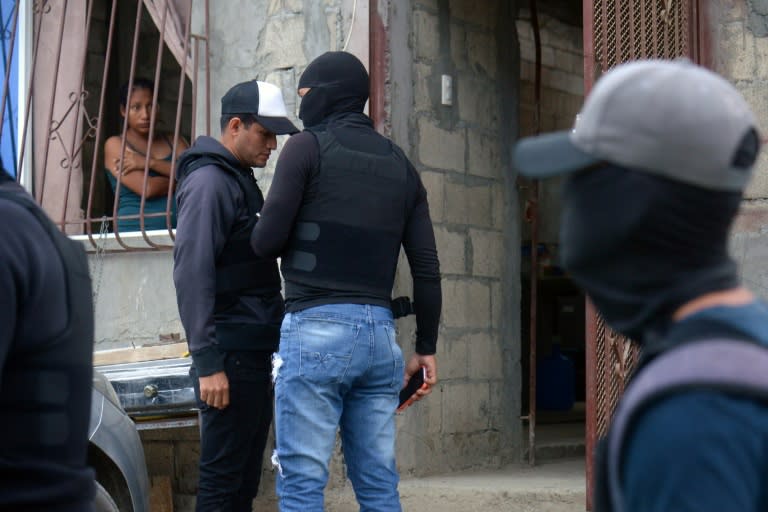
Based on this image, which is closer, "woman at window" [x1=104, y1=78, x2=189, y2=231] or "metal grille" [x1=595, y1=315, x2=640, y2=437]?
"metal grille" [x1=595, y1=315, x2=640, y2=437]

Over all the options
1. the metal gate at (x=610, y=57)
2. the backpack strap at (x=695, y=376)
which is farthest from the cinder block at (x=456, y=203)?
the backpack strap at (x=695, y=376)

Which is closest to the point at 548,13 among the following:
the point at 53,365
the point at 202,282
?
the point at 202,282

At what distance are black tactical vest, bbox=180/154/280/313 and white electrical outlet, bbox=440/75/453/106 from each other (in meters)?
2.05

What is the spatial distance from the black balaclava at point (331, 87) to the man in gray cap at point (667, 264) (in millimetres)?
2994

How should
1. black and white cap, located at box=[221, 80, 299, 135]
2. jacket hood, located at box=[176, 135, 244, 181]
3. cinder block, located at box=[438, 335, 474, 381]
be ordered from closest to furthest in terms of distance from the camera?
jacket hood, located at box=[176, 135, 244, 181], black and white cap, located at box=[221, 80, 299, 135], cinder block, located at box=[438, 335, 474, 381]

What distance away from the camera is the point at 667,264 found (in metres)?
1.51

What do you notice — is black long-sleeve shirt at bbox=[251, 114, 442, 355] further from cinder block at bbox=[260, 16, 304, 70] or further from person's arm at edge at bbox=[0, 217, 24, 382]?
person's arm at edge at bbox=[0, 217, 24, 382]

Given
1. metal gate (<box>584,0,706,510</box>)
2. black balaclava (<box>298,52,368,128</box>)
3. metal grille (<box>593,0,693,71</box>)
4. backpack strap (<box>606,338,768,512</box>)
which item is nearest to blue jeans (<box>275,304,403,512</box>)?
black balaclava (<box>298,52,368,128</box>)

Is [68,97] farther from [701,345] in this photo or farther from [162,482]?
[701,345]

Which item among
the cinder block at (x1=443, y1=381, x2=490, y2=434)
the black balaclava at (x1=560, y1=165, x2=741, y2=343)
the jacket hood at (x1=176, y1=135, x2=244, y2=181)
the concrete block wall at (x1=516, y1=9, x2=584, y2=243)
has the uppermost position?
the concrete block wall at (x1=516, y1=9, x2=584, y2=243)

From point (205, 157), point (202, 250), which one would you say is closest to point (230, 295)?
point (202, 250)

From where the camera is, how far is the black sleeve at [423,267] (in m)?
4.68

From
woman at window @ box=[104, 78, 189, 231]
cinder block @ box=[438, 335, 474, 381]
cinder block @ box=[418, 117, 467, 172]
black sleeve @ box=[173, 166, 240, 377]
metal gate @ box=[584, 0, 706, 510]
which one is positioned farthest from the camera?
woman at window @ box=[104, 78, 189, 231]

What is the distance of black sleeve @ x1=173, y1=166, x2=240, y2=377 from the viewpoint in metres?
4.54
